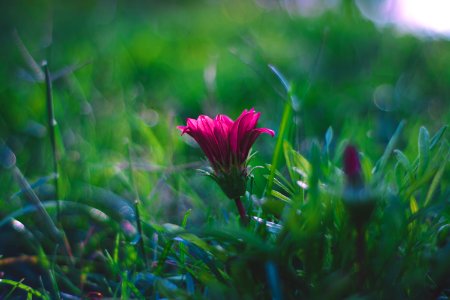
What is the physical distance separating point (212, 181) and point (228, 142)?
51 centimetres

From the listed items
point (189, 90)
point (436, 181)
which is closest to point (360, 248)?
point (436, 181)

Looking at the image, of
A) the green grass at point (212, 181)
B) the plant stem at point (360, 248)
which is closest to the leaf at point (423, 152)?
the green grass at point (212, 181)

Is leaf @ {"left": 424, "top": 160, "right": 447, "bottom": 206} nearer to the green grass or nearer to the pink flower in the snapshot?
the green grass

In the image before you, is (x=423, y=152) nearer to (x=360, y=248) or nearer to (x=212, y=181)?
(x=360, y=248)

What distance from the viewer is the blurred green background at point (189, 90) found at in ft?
4.74

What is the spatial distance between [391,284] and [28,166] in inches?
49.4

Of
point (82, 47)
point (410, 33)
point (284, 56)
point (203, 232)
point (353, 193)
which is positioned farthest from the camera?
point (410, 33)

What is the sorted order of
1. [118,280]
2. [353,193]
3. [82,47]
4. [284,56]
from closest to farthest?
[353,193], [118,280], [284,56], [82,47]

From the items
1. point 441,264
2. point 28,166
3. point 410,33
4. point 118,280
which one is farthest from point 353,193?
point 410,33

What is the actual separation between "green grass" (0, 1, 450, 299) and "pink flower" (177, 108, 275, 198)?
2.7 inches

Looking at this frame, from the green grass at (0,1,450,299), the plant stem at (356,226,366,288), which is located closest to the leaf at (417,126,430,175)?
the green grass at (0,1,450,299)

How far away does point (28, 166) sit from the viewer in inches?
62.1

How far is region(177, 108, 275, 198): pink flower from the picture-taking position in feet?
2.79

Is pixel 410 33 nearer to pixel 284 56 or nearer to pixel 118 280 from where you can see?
pixel 284 56
